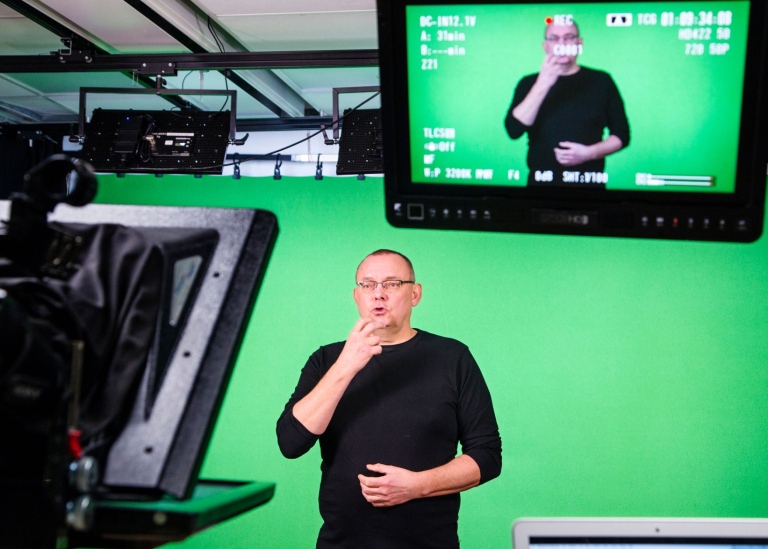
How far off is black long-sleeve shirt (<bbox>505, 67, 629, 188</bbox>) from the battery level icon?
7 centimetres

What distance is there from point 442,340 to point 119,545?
175cm

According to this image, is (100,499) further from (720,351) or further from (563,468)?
(720,351)

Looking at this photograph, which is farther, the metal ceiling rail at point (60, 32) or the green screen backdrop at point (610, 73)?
the metal ceiling rail at point (60, 32)

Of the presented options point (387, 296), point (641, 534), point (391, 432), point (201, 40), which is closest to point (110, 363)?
point (641, 534)

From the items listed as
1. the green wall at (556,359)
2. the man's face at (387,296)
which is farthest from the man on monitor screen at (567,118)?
the green wall at (556,359)

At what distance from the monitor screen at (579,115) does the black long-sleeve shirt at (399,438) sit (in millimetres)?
1354

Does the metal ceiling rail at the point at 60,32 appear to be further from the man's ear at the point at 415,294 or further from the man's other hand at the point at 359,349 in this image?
the man's other hand at the point at 359,349

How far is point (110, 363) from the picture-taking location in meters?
0.89

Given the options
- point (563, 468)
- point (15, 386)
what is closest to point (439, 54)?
point (15, 386)

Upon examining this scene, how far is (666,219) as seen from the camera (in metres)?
1.22

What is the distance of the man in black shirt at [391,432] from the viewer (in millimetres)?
2393

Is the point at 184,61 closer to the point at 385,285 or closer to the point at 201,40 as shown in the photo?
the point at 201,40

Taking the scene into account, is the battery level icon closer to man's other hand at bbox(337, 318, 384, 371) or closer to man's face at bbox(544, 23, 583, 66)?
man's face at bbox(544, 23, 583, 66)

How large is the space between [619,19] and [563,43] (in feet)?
0.28
